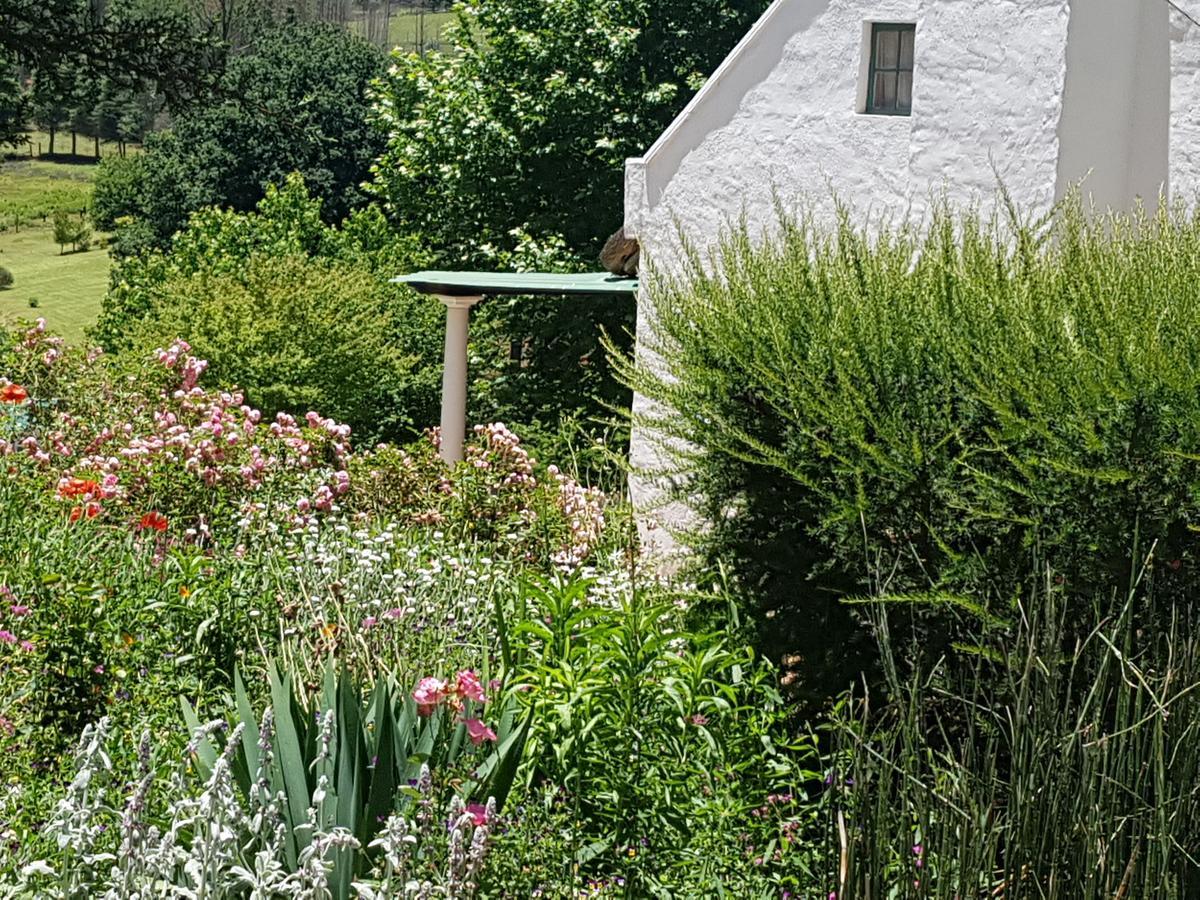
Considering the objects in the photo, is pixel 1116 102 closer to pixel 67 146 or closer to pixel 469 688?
pixel 469 688

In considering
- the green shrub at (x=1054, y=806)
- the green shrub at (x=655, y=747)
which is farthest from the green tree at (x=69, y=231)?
the green shrub at (x=1054, y=806)

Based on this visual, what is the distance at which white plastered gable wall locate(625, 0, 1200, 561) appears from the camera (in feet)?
29.3

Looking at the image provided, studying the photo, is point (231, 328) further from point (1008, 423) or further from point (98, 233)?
point (98, 233)

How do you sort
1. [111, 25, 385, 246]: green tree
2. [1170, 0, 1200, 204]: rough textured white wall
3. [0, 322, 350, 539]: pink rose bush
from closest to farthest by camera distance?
[1170, 0, 1200, 204]: rough textured white wall < [0, 322, 350, 539]: pink rose bush < [111, 25, 385, 246]: green tree

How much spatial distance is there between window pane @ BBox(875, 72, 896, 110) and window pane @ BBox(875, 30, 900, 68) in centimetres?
7

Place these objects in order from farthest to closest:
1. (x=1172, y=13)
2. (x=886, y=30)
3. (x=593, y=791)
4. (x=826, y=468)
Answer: (x=886, y=30) < (x=1172, y=13) < (x=826, y=468) < (x=593, y=791)

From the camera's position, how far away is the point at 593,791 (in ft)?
17.6

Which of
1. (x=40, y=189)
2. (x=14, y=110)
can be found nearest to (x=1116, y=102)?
(x=14, y=110)

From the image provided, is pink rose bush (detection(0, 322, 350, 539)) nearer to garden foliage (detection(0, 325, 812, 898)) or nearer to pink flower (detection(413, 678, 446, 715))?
garden foliage (detection(0, 325, 812, 898))

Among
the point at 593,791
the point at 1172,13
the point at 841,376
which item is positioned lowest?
the point at 593,791

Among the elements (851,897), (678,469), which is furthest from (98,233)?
(851,897)

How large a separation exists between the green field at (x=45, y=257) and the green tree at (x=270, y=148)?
11.6 feet

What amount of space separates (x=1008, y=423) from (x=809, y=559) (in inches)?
60.0

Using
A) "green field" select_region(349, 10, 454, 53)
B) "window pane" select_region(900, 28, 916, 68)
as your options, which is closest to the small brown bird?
"window pane" select_region(900, 28, 916, 68)
